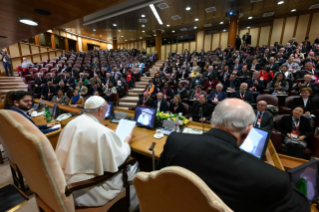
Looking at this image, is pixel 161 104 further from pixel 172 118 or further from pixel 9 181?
pixel 9 181

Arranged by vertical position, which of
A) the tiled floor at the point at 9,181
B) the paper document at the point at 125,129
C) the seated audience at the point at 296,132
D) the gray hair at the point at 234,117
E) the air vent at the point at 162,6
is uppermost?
the air vent at the point at 162,6

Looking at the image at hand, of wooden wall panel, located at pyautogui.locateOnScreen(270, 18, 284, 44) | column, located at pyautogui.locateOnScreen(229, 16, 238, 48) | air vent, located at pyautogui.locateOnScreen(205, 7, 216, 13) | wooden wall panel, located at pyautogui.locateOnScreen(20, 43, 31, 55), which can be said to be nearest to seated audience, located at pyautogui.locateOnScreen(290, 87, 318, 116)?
air vent, located at pyautogui.locateOnScreen(205, 7, 216, 13)

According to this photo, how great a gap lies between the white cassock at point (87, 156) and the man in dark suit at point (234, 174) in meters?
0.68

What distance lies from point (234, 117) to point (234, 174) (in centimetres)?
32

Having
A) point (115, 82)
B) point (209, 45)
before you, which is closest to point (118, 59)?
point (115, 82)

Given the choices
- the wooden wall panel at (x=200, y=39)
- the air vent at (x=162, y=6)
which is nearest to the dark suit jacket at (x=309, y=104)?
the air vent at (x=162, y=6)

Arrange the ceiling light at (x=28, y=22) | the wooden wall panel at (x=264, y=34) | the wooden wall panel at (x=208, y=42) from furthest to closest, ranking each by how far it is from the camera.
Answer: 1. the wooden wall panel at (x=208, y=42)
2. the wooden wall panel at (x=264, y=34)
3. the ceiling light at (x=28, y=22)

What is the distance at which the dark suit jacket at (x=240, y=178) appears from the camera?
609 millimetres

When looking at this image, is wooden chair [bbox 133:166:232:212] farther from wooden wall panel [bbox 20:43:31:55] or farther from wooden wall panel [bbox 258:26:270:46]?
wooden wall panel [bbox 258:26:270:46]

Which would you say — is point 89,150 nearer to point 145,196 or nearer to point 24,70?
point 145,196

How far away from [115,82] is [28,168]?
6.47m

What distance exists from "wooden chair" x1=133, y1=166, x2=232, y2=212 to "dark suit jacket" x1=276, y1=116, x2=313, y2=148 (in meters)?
3.15

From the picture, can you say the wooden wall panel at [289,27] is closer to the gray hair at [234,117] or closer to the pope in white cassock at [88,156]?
the gray hair at [234,117]

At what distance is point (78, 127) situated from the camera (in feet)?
4.09
